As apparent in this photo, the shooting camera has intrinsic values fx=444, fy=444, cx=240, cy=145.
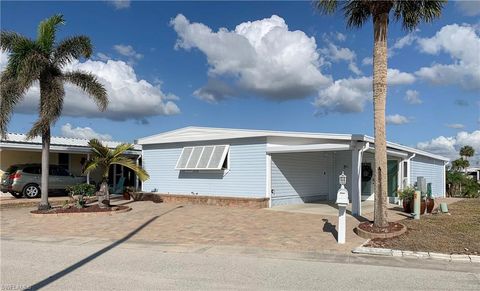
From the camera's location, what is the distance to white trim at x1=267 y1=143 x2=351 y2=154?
14.8m

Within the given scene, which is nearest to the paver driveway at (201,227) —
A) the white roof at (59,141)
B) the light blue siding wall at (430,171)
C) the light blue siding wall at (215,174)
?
the light blue siding wall at (215,174)

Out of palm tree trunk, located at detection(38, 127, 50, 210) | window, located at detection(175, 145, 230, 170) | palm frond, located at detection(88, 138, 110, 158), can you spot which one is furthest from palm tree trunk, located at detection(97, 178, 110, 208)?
window, located at detection(175, 145, 230, 170)

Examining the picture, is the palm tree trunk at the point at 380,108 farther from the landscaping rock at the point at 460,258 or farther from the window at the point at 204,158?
the window at the point at 204,158

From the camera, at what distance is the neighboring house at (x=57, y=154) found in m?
21.0

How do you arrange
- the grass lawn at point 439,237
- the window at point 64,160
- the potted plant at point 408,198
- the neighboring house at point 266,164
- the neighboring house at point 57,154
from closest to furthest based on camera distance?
the grass lawn at point 439,237
the potted plant at point 408,198
the neighboring house at point 266,164
the neighboring house at point 57,154
the window at point 64,160

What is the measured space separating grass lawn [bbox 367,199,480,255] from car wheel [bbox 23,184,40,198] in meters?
16.4

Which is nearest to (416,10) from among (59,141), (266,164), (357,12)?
(357,12)

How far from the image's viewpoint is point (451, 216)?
1400 centimetres

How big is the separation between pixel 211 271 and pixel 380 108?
237 inches

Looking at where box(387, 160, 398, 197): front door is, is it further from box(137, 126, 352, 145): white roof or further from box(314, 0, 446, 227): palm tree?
box(314, 0, 446, 227): palm tree

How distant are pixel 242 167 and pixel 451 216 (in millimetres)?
7449

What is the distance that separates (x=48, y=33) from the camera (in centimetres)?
1546

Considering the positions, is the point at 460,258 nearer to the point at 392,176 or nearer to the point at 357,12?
the point at 357,12

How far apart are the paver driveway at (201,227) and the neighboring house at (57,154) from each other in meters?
5.71
